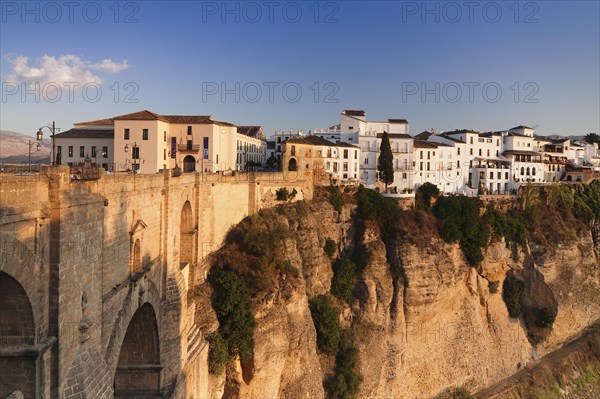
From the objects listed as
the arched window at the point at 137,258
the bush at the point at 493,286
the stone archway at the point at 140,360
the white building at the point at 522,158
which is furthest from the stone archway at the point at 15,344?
the white building at the point at 522,158

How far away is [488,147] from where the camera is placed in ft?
177

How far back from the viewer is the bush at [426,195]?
38781 mm

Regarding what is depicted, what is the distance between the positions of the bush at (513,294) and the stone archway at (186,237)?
2822 centimetres

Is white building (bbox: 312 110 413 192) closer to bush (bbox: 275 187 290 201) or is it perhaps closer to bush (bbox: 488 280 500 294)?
bush (bbox: 488 280 500 294)

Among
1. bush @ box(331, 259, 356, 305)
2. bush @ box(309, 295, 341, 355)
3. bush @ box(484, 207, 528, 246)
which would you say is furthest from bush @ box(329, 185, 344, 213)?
bush @ box(484, 207, 528, 246)

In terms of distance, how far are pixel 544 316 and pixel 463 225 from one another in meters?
10.7

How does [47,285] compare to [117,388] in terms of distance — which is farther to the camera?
[117,388]

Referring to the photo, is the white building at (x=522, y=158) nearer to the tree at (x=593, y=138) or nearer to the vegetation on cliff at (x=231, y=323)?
the tree at (x=593, y=138)

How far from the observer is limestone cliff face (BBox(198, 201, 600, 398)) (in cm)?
2506

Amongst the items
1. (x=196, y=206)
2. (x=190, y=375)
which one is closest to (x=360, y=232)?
(x=196, y=206)

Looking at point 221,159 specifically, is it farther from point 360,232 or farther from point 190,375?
point 190,375

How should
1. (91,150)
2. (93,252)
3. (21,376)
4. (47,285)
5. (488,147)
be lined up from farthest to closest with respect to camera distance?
(488,147) < (91,150) < (93,252) < (47,285) < (21,376)

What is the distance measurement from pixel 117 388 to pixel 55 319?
8.74 meters

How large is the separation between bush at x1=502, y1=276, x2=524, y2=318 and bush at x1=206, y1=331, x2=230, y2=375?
26.7m
